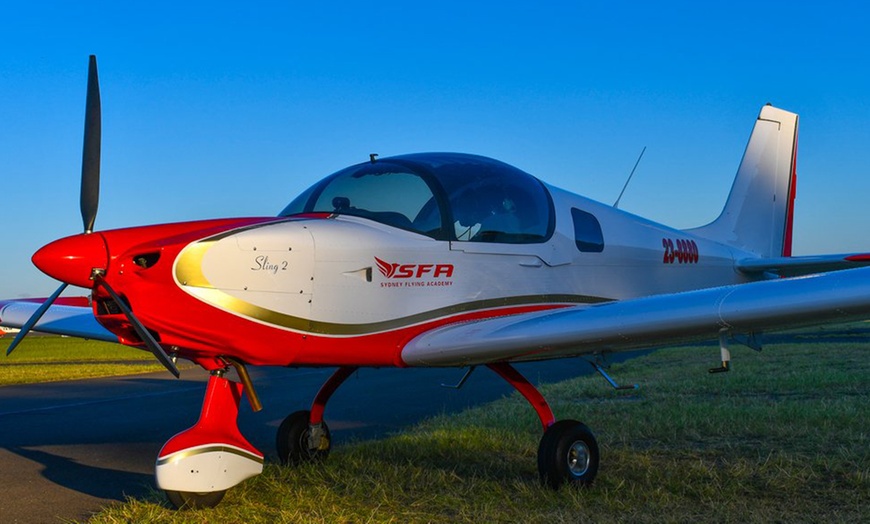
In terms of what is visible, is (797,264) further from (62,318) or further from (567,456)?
(62,318)

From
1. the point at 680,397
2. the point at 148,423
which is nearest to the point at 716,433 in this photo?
the point at 680,397

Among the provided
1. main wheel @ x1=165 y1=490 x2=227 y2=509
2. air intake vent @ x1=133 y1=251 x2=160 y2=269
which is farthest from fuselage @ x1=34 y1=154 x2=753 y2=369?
main wheel @ x1=165 y1=490 x2=227 y2=509

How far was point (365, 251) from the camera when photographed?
5.65 m

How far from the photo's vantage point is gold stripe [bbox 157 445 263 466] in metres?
5.27

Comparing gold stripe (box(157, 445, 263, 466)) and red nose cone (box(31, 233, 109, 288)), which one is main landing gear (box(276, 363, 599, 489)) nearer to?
gold stripe (box(157, 445, 263, 466))

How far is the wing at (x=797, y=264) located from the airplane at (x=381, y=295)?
325cm

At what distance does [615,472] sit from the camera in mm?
6309

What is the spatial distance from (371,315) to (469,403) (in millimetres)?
6027

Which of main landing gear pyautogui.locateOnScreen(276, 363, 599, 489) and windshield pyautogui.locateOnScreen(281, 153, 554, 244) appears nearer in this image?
main landing gear pyautogui.locateOnScreen(276, 363, 599, 489)

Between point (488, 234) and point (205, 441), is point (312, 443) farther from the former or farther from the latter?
point (488, 234)

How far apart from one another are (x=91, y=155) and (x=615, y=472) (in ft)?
13.5

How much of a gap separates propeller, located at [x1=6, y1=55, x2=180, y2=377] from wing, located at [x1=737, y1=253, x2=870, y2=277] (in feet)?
22.9

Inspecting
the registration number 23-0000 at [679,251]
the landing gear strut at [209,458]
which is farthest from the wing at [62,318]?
the registration number 23-0000 at [679,251]

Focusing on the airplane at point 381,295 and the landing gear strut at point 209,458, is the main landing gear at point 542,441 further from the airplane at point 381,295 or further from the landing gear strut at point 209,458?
the landing gear strut at point 209,458
